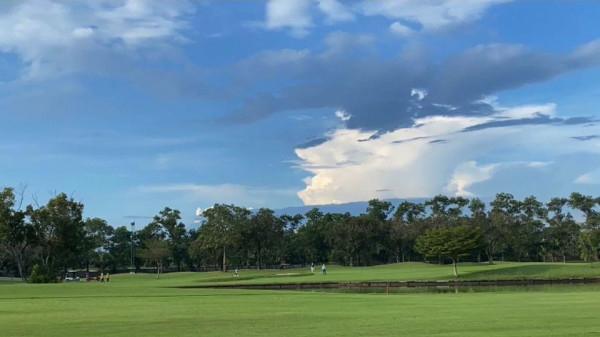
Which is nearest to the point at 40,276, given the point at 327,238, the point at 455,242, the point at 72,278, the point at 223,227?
the point at 72,278

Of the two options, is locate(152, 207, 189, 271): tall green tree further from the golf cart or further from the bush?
the bush

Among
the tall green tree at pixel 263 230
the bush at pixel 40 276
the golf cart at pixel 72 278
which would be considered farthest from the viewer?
the tall green tree at pixel 263 230

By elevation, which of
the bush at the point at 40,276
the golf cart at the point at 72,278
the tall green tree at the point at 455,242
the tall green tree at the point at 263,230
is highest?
the tall green tree at the point at 263,230

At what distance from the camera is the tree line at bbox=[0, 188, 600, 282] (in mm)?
96875

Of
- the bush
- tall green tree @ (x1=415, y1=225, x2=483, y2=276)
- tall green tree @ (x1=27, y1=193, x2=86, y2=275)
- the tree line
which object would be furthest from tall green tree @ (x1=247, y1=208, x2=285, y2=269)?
the bush

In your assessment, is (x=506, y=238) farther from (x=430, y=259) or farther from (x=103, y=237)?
(x=103, y=237)

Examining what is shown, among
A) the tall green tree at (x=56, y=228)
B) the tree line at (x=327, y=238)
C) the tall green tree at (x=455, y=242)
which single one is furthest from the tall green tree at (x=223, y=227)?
the tall green tree at (x=455, y=242)

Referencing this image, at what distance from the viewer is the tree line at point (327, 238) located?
318ft

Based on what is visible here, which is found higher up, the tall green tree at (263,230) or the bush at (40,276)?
the tall green tree at (263,230)

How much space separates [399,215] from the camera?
130 meters

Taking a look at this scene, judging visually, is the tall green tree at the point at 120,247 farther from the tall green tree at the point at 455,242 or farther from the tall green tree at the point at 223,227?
the tall green tree at the point at 455,242

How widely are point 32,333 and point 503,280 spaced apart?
53700 millimetres

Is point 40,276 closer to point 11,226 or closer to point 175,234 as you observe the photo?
point 11,226

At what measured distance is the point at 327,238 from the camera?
396ft
